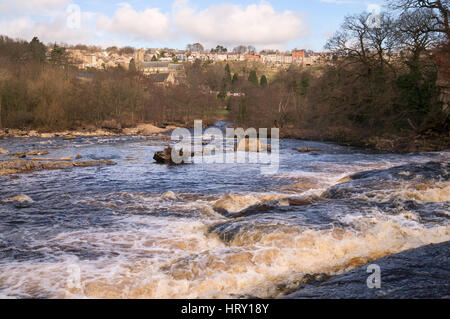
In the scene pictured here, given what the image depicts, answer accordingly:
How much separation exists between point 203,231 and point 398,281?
13.3 ft

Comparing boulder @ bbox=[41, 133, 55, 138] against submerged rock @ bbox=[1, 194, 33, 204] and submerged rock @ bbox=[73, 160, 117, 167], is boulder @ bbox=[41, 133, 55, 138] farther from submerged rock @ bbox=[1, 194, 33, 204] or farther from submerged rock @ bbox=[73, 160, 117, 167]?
submerged rock @ bbox=[1, 194, 33, 204]

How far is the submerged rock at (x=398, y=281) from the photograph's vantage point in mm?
4473

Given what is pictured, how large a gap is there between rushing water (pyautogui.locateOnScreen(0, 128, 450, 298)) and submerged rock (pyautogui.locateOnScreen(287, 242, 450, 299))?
481 millimetres

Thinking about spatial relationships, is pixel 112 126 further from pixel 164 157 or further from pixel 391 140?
pixel 391 140

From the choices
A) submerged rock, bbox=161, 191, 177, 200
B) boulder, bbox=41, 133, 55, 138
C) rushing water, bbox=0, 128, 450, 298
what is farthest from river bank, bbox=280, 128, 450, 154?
boulder, bbox=41, 133, 55, 138

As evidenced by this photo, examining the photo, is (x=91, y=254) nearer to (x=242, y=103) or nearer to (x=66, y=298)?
(x=66, y=298)

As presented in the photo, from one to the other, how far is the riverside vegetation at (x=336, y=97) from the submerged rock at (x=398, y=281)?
20.1 meters

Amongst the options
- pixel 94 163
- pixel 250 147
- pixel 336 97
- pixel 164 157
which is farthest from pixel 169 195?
pixel 336 97

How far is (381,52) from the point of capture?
3197 centimetres

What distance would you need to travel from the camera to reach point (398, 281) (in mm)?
4820

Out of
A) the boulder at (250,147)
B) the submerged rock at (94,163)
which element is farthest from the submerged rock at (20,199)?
the boulder at (250,147)

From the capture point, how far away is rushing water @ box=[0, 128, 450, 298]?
→ 5.36 metres

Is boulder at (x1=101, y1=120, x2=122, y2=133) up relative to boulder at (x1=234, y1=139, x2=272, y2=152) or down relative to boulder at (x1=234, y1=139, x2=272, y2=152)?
up

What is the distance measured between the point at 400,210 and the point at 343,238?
263cm
